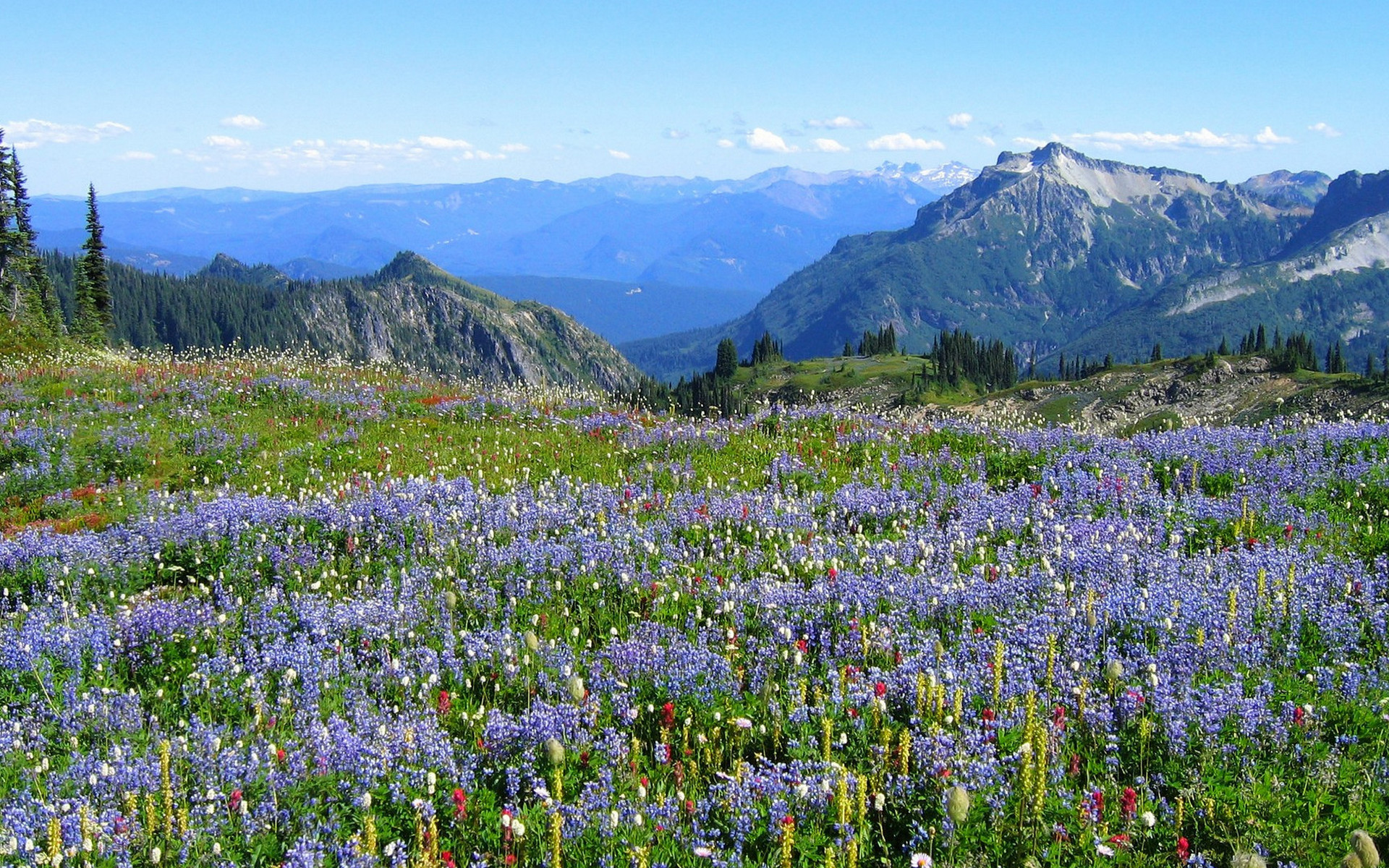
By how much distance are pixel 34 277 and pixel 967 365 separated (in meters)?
164

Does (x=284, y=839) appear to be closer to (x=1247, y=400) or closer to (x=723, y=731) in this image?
(x=723, y=731)

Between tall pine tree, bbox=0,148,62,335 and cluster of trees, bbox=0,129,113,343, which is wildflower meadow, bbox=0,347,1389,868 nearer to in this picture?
cluster of trees, bbox=0,129,113,343

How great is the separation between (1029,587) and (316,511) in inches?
339

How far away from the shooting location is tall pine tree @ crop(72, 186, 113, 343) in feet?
276

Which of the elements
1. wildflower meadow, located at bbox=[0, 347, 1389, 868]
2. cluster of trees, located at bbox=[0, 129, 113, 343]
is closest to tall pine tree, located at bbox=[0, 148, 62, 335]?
cluster of trees, located at bbox=[0, 129, 113, 343]

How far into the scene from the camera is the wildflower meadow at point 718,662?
5.19 m

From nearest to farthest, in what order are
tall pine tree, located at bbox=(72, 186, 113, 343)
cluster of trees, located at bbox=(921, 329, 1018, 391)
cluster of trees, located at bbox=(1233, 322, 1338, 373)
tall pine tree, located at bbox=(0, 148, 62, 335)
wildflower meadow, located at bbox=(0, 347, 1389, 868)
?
1. wildflower meadow, located at bbox=(0, 347, 1389, 868)
2. tall pine tree, located at bbox=(0, 148, 62, 335)
3. tall pine tree, located at bbox=(72, 186, 113, 343)
4. cluster of trees, located at bbox=(1233, 322, 1338, 373)
5. cluster of trees, located at bbox=(921, 329, 1018, 391)

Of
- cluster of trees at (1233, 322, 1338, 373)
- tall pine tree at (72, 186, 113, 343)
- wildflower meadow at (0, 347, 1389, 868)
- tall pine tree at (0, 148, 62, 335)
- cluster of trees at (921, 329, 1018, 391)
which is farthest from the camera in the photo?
cluster of trees at (921, 329, 1018, 391)

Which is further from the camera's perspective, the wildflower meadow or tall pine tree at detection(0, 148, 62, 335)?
tall pine tree at detection(0, 148, 62, 335)

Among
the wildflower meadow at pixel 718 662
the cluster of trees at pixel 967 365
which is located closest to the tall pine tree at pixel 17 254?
the wildflower meadow at pixel 718 662

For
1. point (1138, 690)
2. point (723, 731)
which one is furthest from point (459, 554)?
point (1138, 690)

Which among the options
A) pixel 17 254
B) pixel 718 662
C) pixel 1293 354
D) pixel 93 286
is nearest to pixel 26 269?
pixel 17 254

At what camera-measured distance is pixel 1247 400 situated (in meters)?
123

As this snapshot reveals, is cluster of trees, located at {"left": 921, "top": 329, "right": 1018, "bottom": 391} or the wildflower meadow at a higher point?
cluster of trees, located at {"left": 921, "top": 329, "right": 1018, "bottom": 391}
